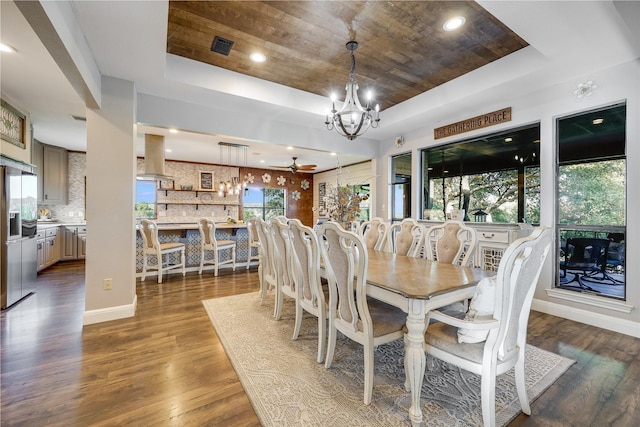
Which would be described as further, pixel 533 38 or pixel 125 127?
pixel 125 127

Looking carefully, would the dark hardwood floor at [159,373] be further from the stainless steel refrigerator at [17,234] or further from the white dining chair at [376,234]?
the white dining chair at [376,234]

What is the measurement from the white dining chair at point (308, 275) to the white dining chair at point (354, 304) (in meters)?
0.17

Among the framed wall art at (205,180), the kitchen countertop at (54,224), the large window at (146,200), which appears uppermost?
the framed wall art at (205,180)

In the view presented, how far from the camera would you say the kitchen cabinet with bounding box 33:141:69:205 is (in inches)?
226

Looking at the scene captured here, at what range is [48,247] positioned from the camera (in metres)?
5.39

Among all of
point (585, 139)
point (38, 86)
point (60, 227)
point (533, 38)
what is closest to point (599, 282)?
point (585, 139)

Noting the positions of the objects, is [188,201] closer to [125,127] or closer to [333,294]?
[125,127]

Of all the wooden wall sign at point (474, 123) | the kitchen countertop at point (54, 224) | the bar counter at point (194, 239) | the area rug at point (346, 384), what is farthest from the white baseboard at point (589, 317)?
the kitchen countertop at point (54, 224)

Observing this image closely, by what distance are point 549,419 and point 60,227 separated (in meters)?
8.31

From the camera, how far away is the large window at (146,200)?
299 inches

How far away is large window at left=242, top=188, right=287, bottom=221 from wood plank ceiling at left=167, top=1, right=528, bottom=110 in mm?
6014

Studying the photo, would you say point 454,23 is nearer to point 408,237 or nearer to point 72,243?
point 408,237

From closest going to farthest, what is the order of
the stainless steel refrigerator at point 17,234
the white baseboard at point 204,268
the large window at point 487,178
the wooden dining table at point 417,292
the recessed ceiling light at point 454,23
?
the wooden dining table at point 417,292 → the recessed ceiling light at point 454,23 → the stainless steel refrigerator at point 17,234 → the large window at point 487,178 → the white baseboard at point 204,268

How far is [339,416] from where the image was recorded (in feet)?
5.15
